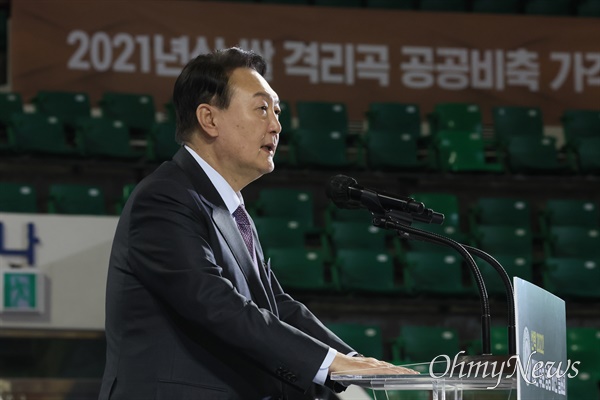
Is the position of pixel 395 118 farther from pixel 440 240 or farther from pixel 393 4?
pixel 440 240

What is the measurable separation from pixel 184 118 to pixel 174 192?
0.24 m

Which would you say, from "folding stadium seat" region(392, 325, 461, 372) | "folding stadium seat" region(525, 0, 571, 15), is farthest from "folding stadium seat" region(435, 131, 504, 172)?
"folding stadium seat" region(525, 0, 571, 15)

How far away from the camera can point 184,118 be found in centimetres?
219

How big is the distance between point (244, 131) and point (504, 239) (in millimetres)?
4793

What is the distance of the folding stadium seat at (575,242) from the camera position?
6.81 metres

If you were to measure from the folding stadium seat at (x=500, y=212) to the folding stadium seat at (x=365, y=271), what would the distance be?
1.00m

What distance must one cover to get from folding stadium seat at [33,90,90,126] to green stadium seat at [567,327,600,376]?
3.79 meters

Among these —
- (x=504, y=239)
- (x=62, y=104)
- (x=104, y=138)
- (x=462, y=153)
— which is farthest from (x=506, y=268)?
(x=62, y=104)

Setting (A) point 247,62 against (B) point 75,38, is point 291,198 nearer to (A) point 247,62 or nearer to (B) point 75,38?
(B) point 75,38

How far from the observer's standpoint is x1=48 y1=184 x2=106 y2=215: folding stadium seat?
21.0 ft

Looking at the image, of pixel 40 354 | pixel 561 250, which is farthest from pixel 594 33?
pixel 40 354

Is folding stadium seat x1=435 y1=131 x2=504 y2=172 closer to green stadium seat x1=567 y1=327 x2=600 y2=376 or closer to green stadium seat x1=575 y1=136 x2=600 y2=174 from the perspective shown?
green stadium seat x1=575 y1=136 x2=600 y2=174

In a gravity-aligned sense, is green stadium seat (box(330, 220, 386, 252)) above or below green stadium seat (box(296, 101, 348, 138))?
below

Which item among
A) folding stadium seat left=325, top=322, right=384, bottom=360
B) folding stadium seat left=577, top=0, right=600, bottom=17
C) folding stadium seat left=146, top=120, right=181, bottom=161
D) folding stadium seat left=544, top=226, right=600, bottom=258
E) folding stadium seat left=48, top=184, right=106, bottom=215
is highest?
folding stadium seat left=577, top=0, right=600, bottom=17
